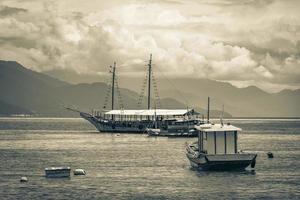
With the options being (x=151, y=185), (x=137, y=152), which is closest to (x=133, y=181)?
(x=151, y=185)

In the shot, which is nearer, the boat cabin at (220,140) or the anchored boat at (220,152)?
the anchored boat at (220,152)

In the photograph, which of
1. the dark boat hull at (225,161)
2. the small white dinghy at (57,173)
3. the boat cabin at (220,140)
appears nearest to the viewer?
the small white dinghy at (57,173)

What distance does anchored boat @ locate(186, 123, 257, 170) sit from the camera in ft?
277

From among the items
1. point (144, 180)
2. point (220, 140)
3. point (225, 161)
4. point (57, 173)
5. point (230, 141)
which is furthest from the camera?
point (230, 141)

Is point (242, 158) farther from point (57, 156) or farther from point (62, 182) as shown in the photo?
point (57, 156)

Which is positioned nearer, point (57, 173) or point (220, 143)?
point (57, 173)

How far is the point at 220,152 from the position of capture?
86.2m

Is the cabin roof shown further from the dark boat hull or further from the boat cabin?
the dark boat hull

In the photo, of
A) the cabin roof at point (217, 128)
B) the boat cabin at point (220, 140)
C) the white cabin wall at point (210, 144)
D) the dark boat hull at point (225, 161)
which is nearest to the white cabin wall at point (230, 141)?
the boat cabin at point (220, 140)

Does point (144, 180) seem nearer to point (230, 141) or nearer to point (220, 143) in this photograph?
point (220, 143)

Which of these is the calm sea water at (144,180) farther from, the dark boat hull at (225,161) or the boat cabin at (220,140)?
the boat cabin at (220,140)

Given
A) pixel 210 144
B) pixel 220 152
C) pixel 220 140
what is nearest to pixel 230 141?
pixel 220 140

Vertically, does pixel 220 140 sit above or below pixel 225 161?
above

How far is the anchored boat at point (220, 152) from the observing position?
84312 millimetres
